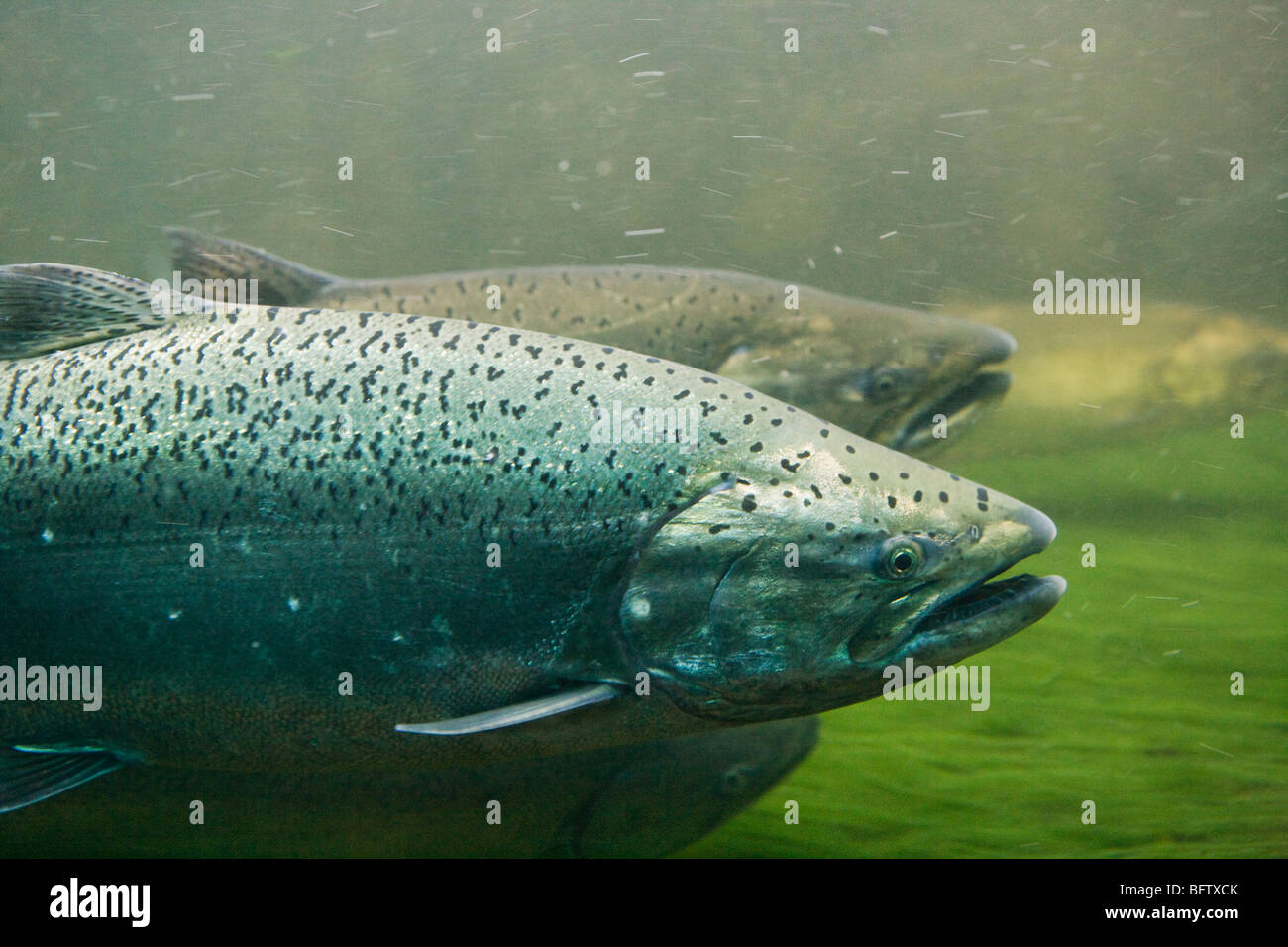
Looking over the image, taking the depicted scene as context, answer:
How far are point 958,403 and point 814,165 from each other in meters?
12.8

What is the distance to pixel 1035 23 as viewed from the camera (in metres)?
14.1

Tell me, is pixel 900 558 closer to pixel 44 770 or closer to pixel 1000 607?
pixel 1000 607

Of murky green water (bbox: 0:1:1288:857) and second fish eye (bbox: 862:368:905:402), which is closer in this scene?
second fish eye (bbox: 862:368:905:402)

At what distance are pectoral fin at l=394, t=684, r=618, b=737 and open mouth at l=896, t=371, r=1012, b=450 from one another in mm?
2429

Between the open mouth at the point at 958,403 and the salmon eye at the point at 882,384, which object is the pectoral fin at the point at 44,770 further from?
the open mouth at the point at 958,403

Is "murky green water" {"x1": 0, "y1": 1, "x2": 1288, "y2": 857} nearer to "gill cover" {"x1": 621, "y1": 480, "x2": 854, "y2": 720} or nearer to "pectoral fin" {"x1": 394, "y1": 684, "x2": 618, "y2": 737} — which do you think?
"gill cover" {"x1": 621, "y1": 480, "x2": 854, "y2": 720}

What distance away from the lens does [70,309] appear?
2.06 meters

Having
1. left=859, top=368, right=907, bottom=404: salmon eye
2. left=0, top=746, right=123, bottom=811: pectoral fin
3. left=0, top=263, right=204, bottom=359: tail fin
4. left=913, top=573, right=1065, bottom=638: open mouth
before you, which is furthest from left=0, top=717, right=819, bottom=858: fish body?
left=859, top=368, right=907, bottom=404: salmon eye

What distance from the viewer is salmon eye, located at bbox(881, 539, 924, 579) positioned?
1693mm

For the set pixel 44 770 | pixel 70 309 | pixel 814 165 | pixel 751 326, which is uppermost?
pixel 814 165

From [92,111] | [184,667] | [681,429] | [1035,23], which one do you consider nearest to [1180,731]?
[681,429]

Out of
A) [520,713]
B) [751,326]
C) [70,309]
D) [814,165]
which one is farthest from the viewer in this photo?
[814,165]

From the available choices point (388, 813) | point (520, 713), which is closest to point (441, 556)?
point (520, 713)

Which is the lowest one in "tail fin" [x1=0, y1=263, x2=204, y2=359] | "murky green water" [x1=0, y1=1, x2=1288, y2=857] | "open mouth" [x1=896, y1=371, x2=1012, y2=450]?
"open mouth" [x1=896, y1=371, x2=1012, y2=450]
